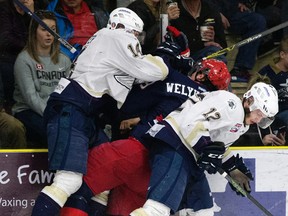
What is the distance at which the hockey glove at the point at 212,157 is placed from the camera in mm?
4133

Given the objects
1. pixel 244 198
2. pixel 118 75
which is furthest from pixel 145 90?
pixel 244 198

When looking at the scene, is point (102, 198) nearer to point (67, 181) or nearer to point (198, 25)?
point (67, 181)

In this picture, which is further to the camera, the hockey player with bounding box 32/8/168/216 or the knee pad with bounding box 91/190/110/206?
the knee pad with bounding box 91/190/110/206

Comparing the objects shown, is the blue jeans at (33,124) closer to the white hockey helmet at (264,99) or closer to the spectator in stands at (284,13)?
the white hockey helmet at (264,99)

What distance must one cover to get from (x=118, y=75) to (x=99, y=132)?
365 mm

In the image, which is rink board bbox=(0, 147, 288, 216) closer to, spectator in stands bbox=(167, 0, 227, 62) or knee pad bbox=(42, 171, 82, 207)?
knee pad bbox=(42, 171, 82, 207)

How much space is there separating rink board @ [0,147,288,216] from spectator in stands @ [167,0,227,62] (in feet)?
2.28

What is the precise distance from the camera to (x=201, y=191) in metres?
4.50

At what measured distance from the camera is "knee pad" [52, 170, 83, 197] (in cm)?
426

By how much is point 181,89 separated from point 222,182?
0.62 meters

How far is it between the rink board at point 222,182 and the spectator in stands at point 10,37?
365 mm

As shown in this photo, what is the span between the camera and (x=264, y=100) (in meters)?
4.25

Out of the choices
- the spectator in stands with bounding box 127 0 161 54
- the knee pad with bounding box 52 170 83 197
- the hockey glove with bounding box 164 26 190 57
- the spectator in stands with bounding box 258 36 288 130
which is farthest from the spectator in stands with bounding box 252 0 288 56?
the knee pad with bounding box 52 170 83 197

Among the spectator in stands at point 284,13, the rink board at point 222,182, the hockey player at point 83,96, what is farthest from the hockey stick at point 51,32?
the spectator in stands at point 284,13
